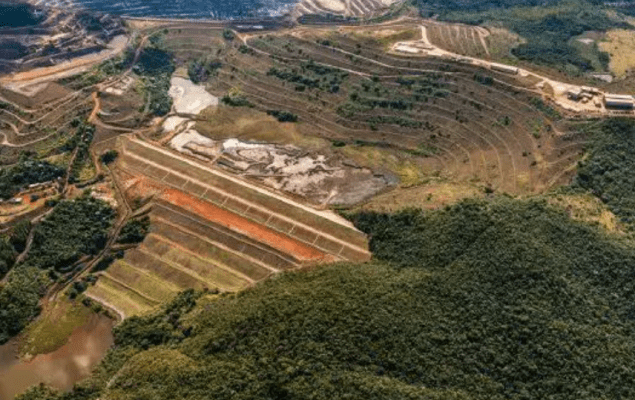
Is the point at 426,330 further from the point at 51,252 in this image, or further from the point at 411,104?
the point at 411,104

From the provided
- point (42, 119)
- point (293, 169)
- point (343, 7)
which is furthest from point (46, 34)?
point (293, 169)

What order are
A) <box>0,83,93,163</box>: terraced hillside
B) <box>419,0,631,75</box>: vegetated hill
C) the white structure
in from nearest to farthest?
the white structure
<box>0,83,93,163</box>: terraced hillside
<box>419,0,631,75</box>: vegetated hill

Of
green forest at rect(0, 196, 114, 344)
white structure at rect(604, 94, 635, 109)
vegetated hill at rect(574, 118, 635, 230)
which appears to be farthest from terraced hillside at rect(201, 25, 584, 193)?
green forest at rect(0, 196, 114, 344)

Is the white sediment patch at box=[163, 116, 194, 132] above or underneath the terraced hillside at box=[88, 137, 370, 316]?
above

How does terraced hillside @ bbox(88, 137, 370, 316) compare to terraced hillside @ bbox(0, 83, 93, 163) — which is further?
terraced hillside @ bbox(0, 83, 93, 163)

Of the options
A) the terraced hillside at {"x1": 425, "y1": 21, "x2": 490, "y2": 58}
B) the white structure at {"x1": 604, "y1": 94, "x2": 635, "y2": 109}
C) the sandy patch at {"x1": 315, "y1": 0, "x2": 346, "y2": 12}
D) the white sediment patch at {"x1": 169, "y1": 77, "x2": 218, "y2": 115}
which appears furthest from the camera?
the sandy patch at {"x1": 315, "y1": 0, "x2": 346, "y2": 12}

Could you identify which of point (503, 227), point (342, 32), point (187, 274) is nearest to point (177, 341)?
point (187, 274)

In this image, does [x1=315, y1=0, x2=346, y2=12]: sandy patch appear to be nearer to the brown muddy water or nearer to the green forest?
the green forest

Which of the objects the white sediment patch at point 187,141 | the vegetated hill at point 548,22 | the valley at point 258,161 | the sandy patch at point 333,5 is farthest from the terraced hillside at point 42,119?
the vegetated hill at point 548,22
